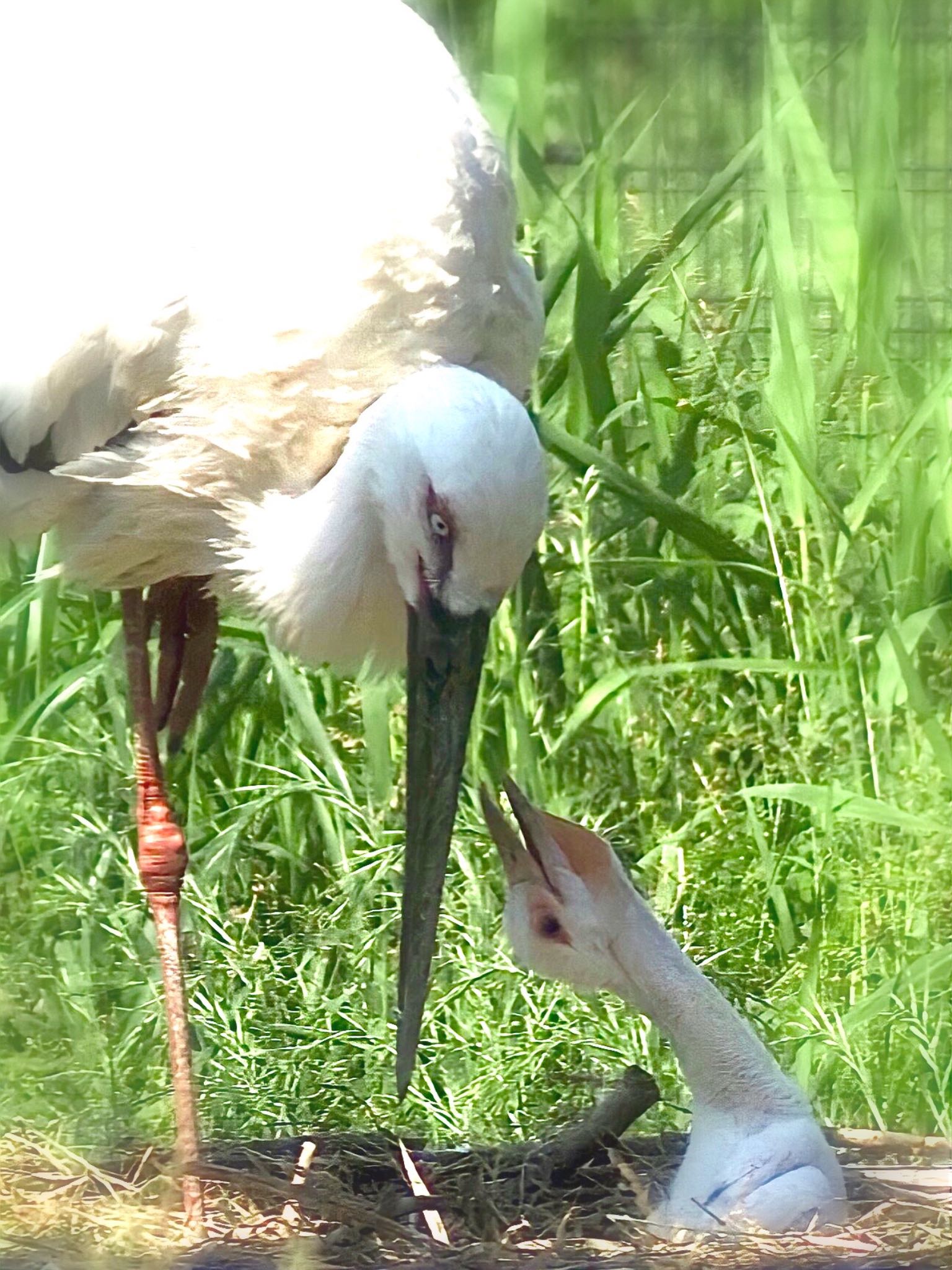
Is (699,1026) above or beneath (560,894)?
beneath

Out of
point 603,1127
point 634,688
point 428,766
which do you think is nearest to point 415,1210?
point 603,1127

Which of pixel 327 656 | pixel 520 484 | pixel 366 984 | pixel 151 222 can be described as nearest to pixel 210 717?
pixel 366 984

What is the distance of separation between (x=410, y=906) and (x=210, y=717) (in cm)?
111

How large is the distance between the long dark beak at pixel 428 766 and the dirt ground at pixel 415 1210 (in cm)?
18

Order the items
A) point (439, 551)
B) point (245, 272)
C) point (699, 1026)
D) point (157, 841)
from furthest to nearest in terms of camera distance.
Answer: point (157, 841), point (699, 1026), point (245, 272), point (439, 551)

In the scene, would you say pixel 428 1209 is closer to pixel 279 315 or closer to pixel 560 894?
pixel 560 894

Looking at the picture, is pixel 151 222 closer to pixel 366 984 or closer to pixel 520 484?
→ pixel 520 484

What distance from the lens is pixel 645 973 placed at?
2785mm

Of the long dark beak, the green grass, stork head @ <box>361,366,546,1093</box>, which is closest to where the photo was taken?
stork head @ <box>361,366,546,1093</box>

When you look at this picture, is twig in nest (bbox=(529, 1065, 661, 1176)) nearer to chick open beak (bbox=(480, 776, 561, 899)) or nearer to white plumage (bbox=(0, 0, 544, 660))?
chick open beak (bbox=(480, 776, 561, 899))

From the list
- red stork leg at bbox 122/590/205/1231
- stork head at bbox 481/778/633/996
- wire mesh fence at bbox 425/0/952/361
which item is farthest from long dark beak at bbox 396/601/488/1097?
wire mesh fence at bbox 425/0/952/361

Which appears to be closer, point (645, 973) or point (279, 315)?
point (279, 315)

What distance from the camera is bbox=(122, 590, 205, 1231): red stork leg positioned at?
3.06m

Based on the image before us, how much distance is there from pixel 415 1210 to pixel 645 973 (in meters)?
0.45
